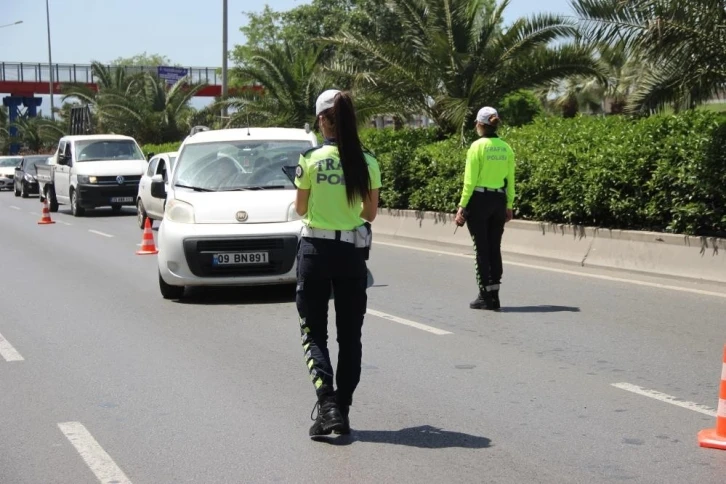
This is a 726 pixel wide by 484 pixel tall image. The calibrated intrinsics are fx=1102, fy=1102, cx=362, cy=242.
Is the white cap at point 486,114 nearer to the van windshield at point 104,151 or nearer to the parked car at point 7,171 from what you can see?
the van windshield at point 104,151

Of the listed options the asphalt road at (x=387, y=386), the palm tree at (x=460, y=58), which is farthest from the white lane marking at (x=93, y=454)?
the palm tree at (x=460, y=58)

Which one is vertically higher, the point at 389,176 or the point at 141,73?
the point at 141,73

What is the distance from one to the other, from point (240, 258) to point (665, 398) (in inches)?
217

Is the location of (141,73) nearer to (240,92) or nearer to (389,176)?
(240,92)

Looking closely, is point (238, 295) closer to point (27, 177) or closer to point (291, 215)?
point (291, 215)

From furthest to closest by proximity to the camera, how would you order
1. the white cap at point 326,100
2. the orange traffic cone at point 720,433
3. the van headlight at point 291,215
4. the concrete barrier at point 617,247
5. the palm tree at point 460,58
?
the palm tree at point 460,58 → the concrete barrier at point 617,247 → the van headlight at point 291,215 → the white cap at point 326,100 → the orange traffic cone at point 720,433

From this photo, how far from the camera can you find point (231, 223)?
11586 millimetres

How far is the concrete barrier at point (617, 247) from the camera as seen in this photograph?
12281mm

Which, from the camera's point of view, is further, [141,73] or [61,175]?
[141,73]

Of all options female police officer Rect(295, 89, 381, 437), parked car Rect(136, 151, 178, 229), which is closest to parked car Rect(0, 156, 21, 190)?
parked car Rect(136, 151, 178, 229)

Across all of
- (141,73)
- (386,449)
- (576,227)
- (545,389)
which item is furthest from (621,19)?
(141,73)

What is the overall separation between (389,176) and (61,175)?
12.3 meters

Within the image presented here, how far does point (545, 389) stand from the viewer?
23.9 ft

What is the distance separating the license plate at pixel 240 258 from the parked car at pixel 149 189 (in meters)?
9.91
